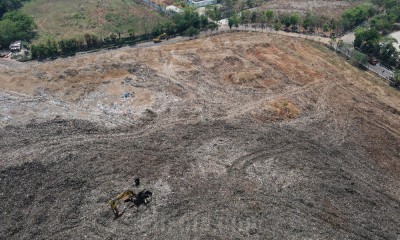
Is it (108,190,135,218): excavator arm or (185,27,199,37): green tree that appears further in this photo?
(185,27,199,37): green tree

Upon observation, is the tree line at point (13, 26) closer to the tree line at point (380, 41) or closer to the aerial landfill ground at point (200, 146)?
the aerial landfill ground at point (200, 146)

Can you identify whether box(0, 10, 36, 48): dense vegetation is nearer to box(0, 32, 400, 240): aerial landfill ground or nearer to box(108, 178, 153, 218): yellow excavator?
box(0, 32, 400, 240): aerial landfill ground

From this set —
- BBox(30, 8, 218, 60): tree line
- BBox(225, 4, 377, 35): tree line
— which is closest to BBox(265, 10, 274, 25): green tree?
BBox(225, 4, 377, 35): tree line

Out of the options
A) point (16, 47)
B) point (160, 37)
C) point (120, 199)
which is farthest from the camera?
point (160, 37)

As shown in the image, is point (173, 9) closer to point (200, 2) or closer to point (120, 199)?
point (200, 2)

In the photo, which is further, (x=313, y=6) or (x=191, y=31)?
(x=313, y=6)

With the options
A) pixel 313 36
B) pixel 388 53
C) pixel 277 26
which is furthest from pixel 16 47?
pixel 388 53

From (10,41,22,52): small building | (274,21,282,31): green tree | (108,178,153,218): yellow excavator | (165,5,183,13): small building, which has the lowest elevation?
(108,178,153,218): yellow excavator
